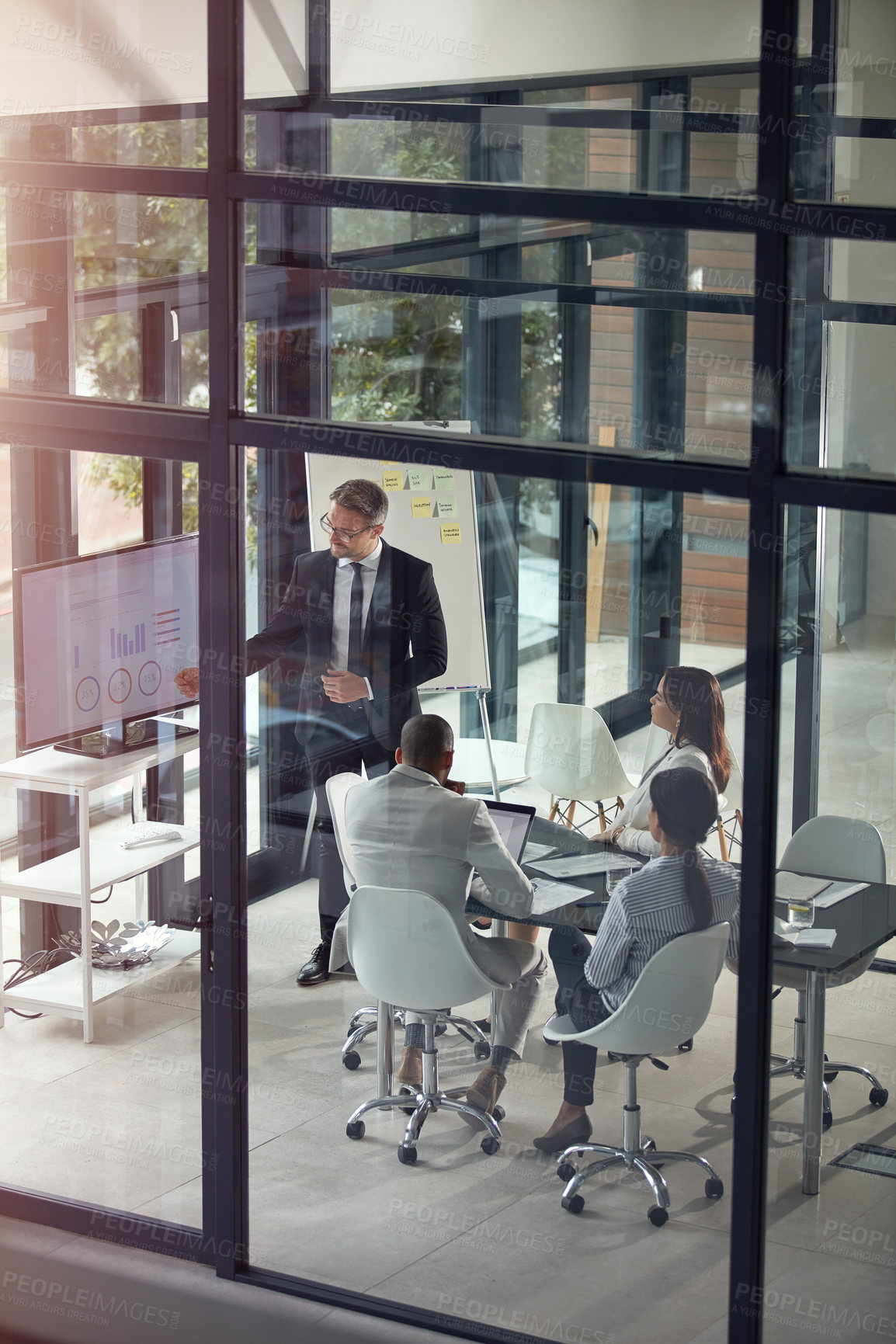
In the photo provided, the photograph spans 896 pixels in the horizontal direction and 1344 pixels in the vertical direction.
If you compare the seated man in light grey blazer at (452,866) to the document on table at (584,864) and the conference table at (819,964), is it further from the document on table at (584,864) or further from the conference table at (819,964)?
the conference table at (819,964)

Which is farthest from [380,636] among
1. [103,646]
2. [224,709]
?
[103,646]

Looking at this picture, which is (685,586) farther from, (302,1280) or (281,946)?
(302,1280)

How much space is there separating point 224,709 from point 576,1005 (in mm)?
1130

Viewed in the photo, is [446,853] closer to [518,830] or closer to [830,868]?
[518,830]

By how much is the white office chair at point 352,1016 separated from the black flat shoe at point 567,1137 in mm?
259

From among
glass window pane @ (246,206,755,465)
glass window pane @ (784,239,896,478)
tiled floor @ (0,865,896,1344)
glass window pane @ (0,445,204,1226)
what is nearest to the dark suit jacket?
glass window pane @ (0,445,204,1226)

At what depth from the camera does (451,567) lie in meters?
3.71

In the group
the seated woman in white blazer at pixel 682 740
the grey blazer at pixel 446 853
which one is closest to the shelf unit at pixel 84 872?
the grey blazer at pixel 446 853

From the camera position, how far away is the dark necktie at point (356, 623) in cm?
380

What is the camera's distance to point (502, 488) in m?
3.56

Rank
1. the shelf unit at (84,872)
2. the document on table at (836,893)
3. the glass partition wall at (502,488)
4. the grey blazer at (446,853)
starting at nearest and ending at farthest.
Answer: the glass partition wall at (502,488)
the document on table at (836,893)
the grey blazer at (446,853)
the shelf unit at (84,872)

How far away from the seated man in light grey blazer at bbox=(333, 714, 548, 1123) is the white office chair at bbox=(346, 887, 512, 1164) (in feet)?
0.09

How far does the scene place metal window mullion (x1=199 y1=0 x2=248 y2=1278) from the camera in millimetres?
3402

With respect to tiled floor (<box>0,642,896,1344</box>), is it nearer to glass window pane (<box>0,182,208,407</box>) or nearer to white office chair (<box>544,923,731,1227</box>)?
white office chair (<box>544,923,731,1227</box>)
